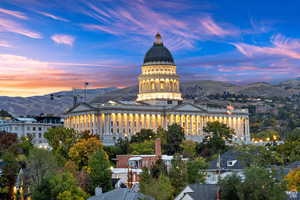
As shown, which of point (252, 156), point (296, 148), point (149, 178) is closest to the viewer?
point (149, 178)

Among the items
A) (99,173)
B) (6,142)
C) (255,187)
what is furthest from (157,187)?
(6,142)

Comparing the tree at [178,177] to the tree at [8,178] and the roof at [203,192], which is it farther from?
the tree at [8,178]

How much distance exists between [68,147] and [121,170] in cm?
3889

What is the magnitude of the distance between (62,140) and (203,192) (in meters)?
104

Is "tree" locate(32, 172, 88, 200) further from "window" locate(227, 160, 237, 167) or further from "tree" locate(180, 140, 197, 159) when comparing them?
"tree" locate(180, 140, 197, 159)

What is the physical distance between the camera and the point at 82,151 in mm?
162750

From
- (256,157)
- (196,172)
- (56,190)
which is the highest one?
(256,157)

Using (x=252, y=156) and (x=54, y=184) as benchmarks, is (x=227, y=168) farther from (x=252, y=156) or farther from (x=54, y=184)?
(x=54, y=184)

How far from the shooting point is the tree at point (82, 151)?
15925 cm

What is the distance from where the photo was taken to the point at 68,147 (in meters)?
178

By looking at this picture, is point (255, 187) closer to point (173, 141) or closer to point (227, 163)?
point (227, 163)

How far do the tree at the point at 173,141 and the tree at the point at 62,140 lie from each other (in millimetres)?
22642

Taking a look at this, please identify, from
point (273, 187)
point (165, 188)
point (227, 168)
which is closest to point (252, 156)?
point (227, 168)

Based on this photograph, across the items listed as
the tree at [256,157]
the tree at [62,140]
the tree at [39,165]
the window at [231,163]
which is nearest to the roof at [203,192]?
the tree at [256,157]
